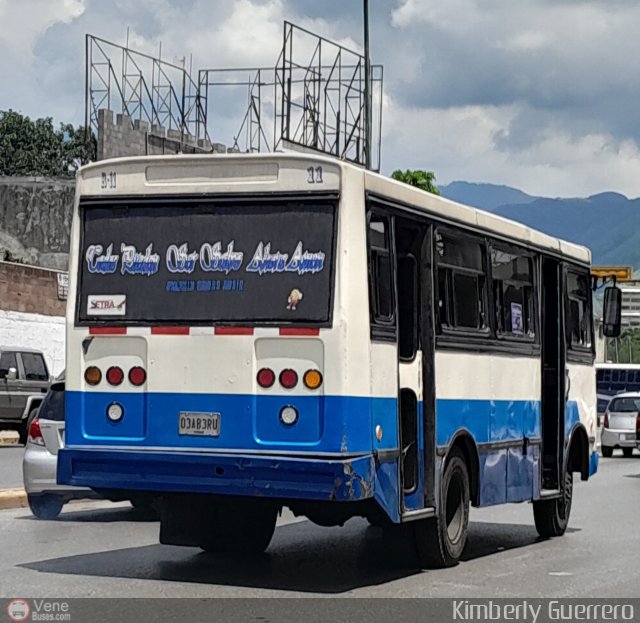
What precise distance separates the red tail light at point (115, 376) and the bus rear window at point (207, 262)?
350mm

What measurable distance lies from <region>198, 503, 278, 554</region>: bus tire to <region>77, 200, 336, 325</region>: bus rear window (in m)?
1.91

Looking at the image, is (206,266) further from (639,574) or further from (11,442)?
(11,442)

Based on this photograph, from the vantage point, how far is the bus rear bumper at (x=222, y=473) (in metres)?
10.0

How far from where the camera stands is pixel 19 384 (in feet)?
99.5

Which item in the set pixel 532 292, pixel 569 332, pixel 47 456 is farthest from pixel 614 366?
pixel 47 456

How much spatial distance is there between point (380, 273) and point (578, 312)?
5650 mm

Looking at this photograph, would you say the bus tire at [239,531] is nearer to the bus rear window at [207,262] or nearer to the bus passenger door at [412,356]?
the bus passenger door at [412,356]

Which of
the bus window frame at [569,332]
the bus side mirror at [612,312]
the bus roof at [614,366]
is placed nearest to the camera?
the bus window frame at [569,332]

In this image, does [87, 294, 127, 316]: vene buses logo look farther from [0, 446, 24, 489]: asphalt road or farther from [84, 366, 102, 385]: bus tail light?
[0, 446, 24, 489]: asphalt road

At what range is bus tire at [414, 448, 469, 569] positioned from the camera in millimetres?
11695

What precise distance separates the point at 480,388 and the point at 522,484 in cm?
149

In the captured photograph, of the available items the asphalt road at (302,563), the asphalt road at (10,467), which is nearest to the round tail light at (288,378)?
the asphalt road at (302,563)

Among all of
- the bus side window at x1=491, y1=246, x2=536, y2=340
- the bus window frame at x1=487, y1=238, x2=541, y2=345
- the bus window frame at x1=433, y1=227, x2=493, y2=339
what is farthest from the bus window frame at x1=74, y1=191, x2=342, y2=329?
the bus side window at x1=491, y1=246, x2=536, y2=340

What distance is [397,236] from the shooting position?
1141 centimetres
